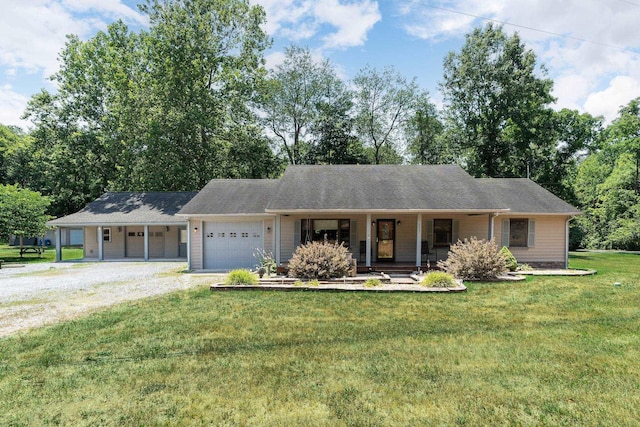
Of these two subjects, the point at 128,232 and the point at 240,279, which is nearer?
the point at 240,279

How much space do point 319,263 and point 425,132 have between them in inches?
1017

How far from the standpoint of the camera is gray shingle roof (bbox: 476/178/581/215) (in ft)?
49.3

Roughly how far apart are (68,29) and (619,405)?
39859 mm

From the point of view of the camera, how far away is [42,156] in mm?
31438

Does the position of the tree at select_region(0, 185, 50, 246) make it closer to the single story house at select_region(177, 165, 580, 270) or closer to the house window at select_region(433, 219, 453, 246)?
the single story house at select_region(177, 165, 580, 270)

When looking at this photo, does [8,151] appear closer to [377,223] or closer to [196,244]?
[196,244]

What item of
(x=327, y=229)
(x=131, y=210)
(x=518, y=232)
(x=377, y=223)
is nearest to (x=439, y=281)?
(x=377, y=223)

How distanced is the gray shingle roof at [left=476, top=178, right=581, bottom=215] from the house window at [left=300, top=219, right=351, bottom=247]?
635 cm

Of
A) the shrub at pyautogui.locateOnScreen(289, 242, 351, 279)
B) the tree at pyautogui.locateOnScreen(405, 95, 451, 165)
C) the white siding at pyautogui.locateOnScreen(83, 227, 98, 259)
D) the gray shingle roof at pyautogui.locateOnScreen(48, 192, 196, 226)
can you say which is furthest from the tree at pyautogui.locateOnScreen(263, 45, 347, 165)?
the shrub at pyautogui.locateOnScreen(289, 242, 351, 279)

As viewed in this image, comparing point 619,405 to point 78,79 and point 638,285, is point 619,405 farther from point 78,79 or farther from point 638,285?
point 78,79

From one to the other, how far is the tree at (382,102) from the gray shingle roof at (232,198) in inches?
703

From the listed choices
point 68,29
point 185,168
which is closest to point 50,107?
point 68,29

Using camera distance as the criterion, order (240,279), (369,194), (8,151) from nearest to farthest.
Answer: (240,279)
(369,194)
(8,151)

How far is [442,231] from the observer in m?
14.9
